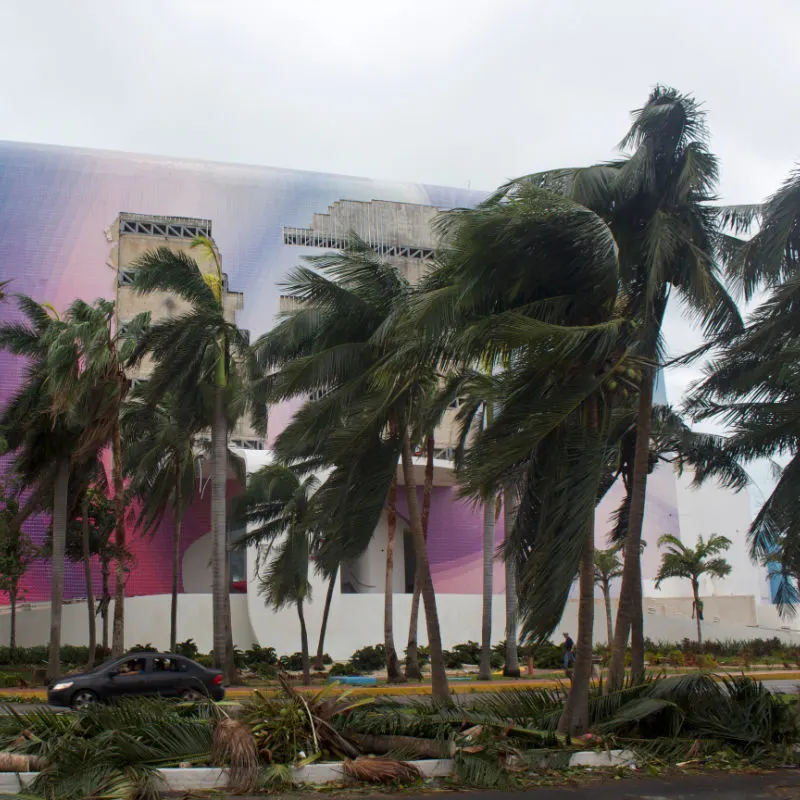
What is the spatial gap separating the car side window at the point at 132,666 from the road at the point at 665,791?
11341 millimetres

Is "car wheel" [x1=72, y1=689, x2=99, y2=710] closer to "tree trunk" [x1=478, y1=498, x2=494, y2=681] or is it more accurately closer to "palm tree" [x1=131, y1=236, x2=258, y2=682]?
"palm tree" [x1=131, y1=236, x2=258, y2=682]

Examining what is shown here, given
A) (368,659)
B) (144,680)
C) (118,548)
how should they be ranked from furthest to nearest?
(368,659) → (118,548) → (144,680)

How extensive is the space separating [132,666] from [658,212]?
13572 millimetres

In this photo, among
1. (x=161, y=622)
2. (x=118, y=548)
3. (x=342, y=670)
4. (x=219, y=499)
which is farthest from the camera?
(x=161, y=622)

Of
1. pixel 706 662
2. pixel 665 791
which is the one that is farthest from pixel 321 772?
pixel 706 662

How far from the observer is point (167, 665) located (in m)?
19.4

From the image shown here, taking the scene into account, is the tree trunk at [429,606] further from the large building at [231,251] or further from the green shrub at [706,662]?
the large building at [231,251]

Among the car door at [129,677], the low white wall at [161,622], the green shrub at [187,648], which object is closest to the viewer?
the car door at [129,677]

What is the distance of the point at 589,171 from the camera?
12844mm

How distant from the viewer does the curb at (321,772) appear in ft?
29.0

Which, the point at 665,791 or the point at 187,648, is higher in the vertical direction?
the point at 665,791

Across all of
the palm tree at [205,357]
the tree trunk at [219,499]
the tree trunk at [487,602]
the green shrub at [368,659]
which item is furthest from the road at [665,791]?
the green shrub at [368,659]

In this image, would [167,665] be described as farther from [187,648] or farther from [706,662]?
[706,662]

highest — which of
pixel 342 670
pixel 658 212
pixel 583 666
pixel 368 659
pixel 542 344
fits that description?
pixel 658 212
